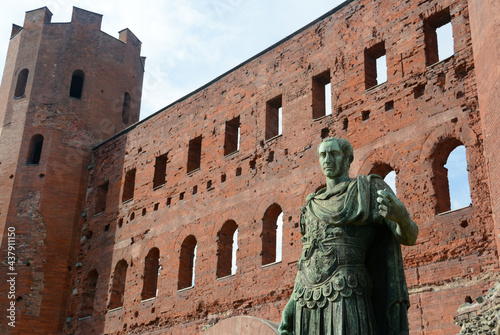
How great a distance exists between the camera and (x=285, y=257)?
13.0 meters

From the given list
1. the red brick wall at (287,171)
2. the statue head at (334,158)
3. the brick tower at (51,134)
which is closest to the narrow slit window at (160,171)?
the red brick wall at (287,171)

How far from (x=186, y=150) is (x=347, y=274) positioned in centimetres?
1324

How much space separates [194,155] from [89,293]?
509cm

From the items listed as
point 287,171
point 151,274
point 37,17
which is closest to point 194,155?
point 151,274

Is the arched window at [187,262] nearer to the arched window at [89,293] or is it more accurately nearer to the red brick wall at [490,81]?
the arched window at [89,293]

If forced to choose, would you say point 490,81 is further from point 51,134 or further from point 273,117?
point 51,134

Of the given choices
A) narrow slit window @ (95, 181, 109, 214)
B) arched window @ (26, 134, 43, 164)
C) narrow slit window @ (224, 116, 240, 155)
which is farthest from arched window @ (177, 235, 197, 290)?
arched window @ (26, 134, 43, 164)

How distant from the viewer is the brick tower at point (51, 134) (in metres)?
18.2

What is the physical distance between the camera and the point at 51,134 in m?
19.8

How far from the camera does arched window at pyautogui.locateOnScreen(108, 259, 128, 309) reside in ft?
55.9

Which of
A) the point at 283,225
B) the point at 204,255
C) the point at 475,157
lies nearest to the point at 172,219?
the point at 204,255

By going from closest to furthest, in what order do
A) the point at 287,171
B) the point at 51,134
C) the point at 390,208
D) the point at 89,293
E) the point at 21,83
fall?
the point at 390,208 → the point at 287,171 → the point at 89,293 → the point at 51,134 → the point at 21,83

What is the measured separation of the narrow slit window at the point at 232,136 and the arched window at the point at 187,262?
2.32 meters

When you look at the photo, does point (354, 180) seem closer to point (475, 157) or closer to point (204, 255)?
point (475, 157)
